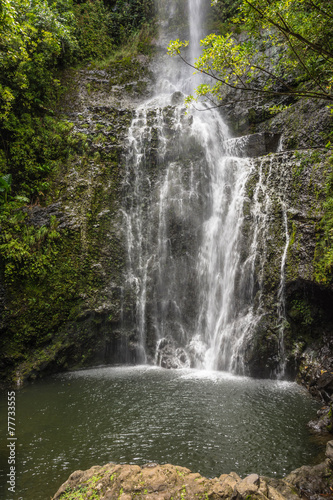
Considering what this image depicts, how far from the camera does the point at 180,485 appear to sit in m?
3.51

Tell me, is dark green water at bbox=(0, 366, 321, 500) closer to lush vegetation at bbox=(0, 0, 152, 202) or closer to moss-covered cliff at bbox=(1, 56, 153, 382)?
moss-covered cliff at bbox=(1, 56, 153, 382)

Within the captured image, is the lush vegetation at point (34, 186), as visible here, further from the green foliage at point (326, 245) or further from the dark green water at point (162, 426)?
the green foliage at point (326, 245)

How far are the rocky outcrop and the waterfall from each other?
488 cm

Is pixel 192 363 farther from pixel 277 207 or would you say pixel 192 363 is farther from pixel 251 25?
pixel 251 25

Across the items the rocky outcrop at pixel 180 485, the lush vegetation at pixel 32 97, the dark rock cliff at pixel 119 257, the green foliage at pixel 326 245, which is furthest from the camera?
the lush vegetation at pixel 32 97

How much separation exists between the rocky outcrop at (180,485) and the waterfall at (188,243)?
488 centimetres

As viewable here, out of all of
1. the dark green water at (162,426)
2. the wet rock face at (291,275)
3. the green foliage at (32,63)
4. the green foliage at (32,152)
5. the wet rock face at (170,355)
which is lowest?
the dark green water at (162,426)

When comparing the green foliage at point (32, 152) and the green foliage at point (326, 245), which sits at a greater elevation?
the green foliage at point (32, 152)

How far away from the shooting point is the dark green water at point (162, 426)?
16.2 ft

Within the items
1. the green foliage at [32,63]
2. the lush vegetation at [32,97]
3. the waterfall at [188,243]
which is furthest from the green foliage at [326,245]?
the green foliage at [32,63]

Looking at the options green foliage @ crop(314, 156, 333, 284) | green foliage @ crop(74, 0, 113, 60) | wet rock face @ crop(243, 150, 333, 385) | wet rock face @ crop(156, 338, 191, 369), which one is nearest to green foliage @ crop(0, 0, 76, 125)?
green foliage @ crop(74, 0, 113, 60)

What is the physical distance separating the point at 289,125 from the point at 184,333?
9.57m

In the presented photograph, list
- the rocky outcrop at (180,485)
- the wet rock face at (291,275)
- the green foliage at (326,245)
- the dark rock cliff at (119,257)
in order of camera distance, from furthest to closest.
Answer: the dark rock cliff at (119,257) → the wet rock face at (291,275) → the green foliage at (326,245) → the rocky outcrop at (180,485)

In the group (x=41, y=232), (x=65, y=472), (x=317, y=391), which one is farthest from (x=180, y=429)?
(x=41, y=232)
